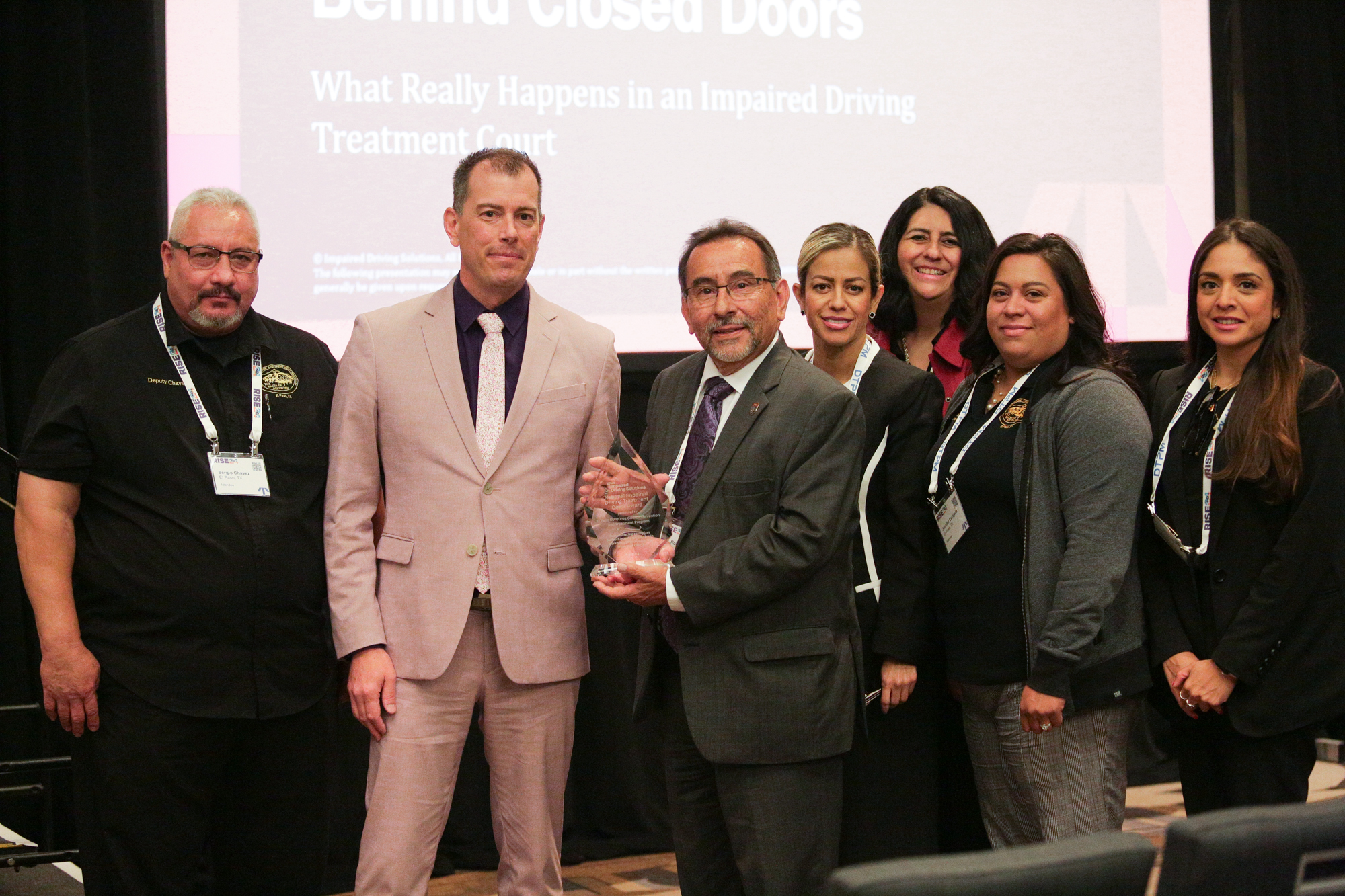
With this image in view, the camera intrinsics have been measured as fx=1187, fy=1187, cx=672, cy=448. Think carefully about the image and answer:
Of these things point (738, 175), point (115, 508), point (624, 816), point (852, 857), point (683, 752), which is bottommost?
point (624, 816)

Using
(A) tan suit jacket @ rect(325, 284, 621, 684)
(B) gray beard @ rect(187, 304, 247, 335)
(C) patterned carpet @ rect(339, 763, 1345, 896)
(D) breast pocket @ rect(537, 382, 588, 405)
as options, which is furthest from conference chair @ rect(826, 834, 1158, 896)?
(C) patterned carpet @ rect(339, 763, 1345, 896)

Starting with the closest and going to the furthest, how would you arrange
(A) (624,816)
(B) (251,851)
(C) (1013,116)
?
(B) (251,851)
(A) (624,816)
(C) (1013,116)

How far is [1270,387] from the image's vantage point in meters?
2.37

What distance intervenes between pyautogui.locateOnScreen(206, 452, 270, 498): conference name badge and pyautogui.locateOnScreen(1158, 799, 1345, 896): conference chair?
187cm

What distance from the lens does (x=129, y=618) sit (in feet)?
8.01

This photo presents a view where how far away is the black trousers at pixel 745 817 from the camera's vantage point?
7.22 ft

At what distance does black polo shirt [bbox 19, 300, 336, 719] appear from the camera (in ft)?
7.93

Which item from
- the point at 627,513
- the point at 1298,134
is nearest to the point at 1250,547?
the point at 627,513

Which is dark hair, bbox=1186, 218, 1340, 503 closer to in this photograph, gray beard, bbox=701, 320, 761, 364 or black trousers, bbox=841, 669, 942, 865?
black trousers, bbox=841, 669, 942, 865

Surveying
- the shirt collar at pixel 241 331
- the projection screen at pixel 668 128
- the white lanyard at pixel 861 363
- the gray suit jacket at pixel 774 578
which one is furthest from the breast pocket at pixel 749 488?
the projection screen at pixel 668 128

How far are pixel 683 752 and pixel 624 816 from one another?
82.9 inches

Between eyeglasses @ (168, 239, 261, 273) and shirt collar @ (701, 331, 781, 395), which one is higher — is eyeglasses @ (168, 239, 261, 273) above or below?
above

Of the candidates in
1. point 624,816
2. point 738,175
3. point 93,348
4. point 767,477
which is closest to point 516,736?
point 767,477

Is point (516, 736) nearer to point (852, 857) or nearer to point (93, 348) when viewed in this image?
point (852, 857)
